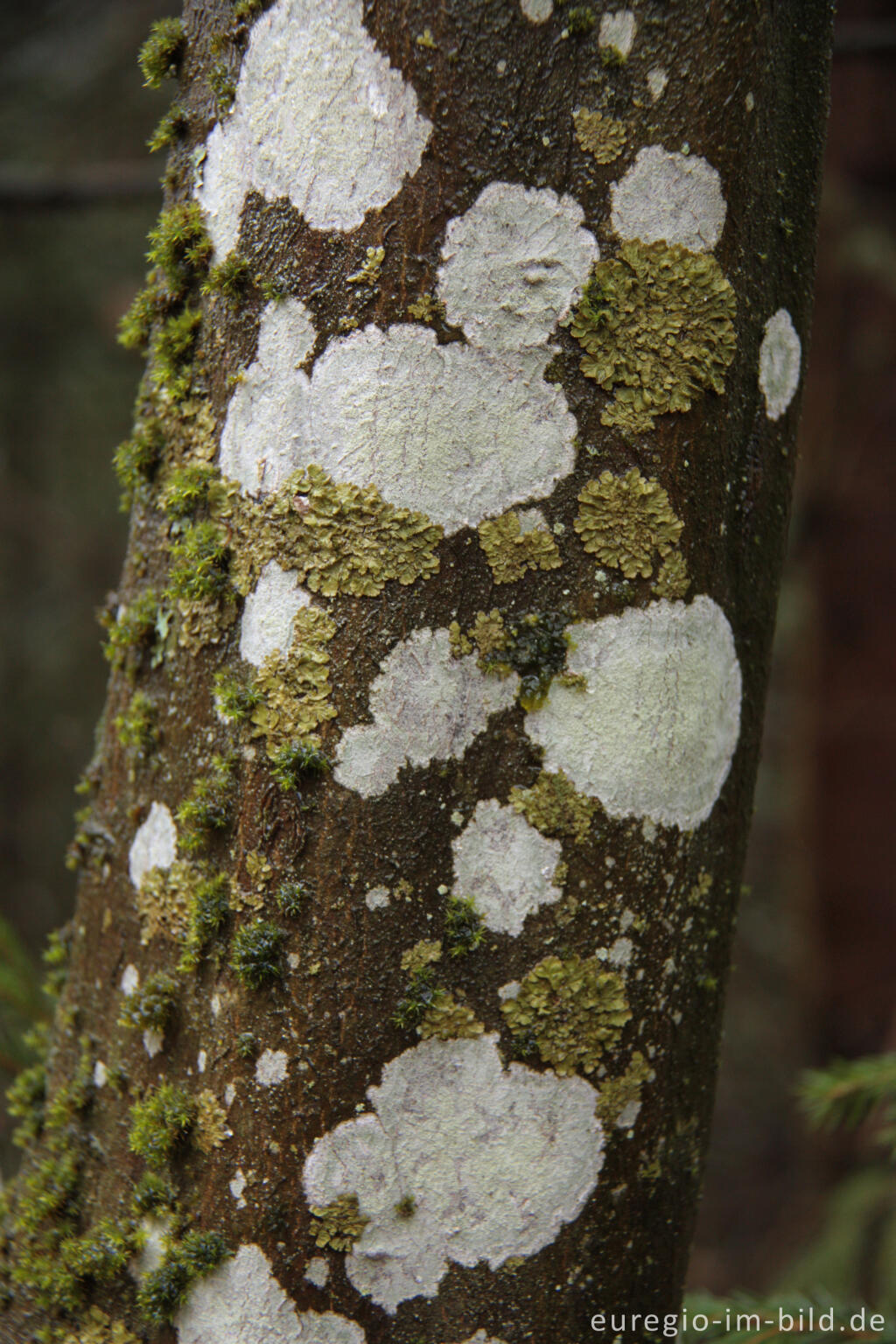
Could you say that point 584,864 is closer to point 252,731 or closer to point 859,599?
point 252,731

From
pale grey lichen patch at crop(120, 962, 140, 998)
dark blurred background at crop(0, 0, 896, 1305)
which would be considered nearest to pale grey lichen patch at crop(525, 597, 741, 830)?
pale grey lichen patch at crop(120, 962, 140, 998)

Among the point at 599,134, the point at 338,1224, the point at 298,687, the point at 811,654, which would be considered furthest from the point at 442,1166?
the point at 811,654

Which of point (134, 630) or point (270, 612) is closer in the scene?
point (270, 612)

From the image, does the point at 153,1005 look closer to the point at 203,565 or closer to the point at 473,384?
the point at 203,565

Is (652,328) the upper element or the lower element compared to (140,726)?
upper

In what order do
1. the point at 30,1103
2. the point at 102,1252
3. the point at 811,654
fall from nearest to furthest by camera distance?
the point at 102,1252, the point at 30,1103, the point at 811,654

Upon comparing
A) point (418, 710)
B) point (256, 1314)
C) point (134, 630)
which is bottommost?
point (256, 1314)
